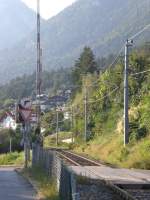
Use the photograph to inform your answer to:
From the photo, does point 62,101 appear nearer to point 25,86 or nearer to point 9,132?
point 25,86

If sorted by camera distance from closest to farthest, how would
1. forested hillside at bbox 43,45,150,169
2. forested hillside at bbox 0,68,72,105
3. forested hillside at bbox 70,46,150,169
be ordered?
1. forested hillside at bbox 70,46,150,169
2. forested hillside at bbox 43,45,150,169
3. forested hillside at bbox 0,68,72,105

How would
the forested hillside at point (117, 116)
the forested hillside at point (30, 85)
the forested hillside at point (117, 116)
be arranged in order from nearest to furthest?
the forested hillside at point (117, 116) < the forested hillside at point (117, 116) < the forested hillside at point (30, 85)

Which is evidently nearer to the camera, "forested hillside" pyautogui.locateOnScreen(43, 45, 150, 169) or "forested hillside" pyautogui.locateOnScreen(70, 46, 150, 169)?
"forested hillside" pyautogui.locateOnScreen(70, 46, 150, 169)

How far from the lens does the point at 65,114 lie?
132m

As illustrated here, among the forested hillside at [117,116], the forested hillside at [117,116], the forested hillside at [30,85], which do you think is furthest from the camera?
the forested hillside at [30,85]

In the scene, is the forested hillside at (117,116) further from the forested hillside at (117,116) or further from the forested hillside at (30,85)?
the forested hillside at (30,85)

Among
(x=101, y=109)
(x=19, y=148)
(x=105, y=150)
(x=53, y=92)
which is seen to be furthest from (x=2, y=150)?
(x=53, y=92)

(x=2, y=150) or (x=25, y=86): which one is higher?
(x=25, y=86)

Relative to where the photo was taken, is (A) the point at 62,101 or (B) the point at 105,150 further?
(A) the point at 62,101

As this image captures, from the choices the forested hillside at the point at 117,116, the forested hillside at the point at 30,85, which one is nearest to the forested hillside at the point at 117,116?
the forested hillside at the point at 117,116

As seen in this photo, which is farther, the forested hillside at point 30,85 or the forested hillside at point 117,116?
the forested hillside at point 30,85

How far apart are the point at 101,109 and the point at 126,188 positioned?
207 ft

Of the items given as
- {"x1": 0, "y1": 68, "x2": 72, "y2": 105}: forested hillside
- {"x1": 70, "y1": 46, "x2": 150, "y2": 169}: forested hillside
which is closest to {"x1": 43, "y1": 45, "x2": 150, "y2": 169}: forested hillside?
{"x1": 70, "y1": 46, "x2": 150, "y2": 169}: forested hillside

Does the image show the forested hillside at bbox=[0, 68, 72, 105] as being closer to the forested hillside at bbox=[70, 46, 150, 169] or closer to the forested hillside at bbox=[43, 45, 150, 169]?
the forested hillside at bbox=[70, 46, 150, 169]
